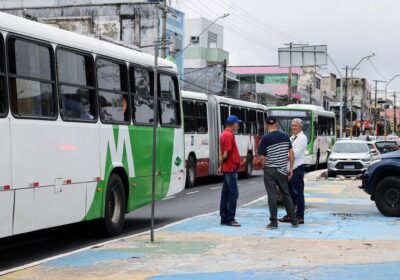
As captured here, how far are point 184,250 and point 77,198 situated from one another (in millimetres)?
1751

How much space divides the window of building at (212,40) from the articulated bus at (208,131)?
3684 cm

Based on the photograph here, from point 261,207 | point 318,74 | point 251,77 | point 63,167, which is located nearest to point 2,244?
point 63,167

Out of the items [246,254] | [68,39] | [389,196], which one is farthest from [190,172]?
[246,254]

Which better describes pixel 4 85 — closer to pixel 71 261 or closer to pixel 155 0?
pixel 71 261

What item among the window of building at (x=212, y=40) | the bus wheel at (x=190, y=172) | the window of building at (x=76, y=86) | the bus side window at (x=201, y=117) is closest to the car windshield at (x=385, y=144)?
the bus side window at (x=201, y=117)

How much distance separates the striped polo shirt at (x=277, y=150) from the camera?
1196cm

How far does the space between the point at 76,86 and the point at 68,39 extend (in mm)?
699

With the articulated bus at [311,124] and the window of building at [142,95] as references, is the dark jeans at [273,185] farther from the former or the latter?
the articulated bus at [311,124]

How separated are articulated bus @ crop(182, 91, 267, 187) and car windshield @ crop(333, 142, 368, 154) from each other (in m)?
3.65

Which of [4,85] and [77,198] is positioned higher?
[4,85]

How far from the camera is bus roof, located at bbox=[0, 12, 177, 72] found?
8.46 metres

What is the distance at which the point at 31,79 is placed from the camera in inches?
344

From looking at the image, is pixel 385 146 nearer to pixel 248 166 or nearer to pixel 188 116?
pixel 248 166

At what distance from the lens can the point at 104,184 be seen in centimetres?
1086
